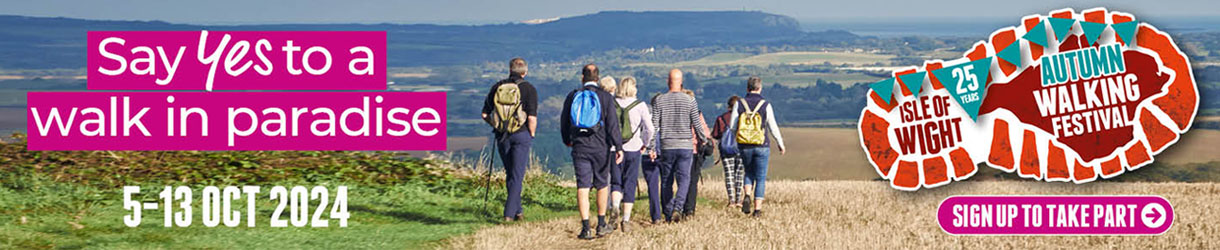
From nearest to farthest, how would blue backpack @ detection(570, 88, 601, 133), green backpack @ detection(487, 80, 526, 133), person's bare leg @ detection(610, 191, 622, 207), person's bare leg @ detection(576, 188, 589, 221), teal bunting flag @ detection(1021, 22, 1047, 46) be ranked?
blue backpack @ detection(570, 88, 601, 133) < person's bare leg @ detection(576, 188, 589, 221) < green backpack @ detection(487, 80, 526, 133) < person's bare leg @ detection(610, 191, 622, 207) < teal bunting flag @ detection(1021, 22, 1047, 46)

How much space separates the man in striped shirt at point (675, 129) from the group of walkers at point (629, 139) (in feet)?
0.03

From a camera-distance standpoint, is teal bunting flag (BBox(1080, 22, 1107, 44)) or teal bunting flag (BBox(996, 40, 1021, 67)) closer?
teal bunting flag (BBox(1080, 22, 1107, 44))

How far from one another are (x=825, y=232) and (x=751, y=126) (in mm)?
1623

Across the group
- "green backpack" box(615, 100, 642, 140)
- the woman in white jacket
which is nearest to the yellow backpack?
the woman in white jacket

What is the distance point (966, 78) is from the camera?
635 inches

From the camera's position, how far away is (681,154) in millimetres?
15000

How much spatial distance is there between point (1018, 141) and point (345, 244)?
24.7ft

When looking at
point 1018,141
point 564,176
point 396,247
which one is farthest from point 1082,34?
point 564,176

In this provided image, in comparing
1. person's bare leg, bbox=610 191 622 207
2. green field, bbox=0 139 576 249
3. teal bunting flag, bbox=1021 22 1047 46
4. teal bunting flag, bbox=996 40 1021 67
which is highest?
teal bunting flag, bbox=1021 22 1047 46

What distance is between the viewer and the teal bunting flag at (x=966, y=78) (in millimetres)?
16094

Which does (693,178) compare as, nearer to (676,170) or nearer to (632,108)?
(676,170)

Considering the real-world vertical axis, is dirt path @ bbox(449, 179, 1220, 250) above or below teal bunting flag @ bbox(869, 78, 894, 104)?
below

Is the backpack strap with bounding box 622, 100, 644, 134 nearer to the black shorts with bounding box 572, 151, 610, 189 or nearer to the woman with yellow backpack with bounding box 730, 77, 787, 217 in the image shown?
the black shorts with bounding box 572, 151, 610, 189

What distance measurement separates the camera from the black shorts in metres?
13.7
